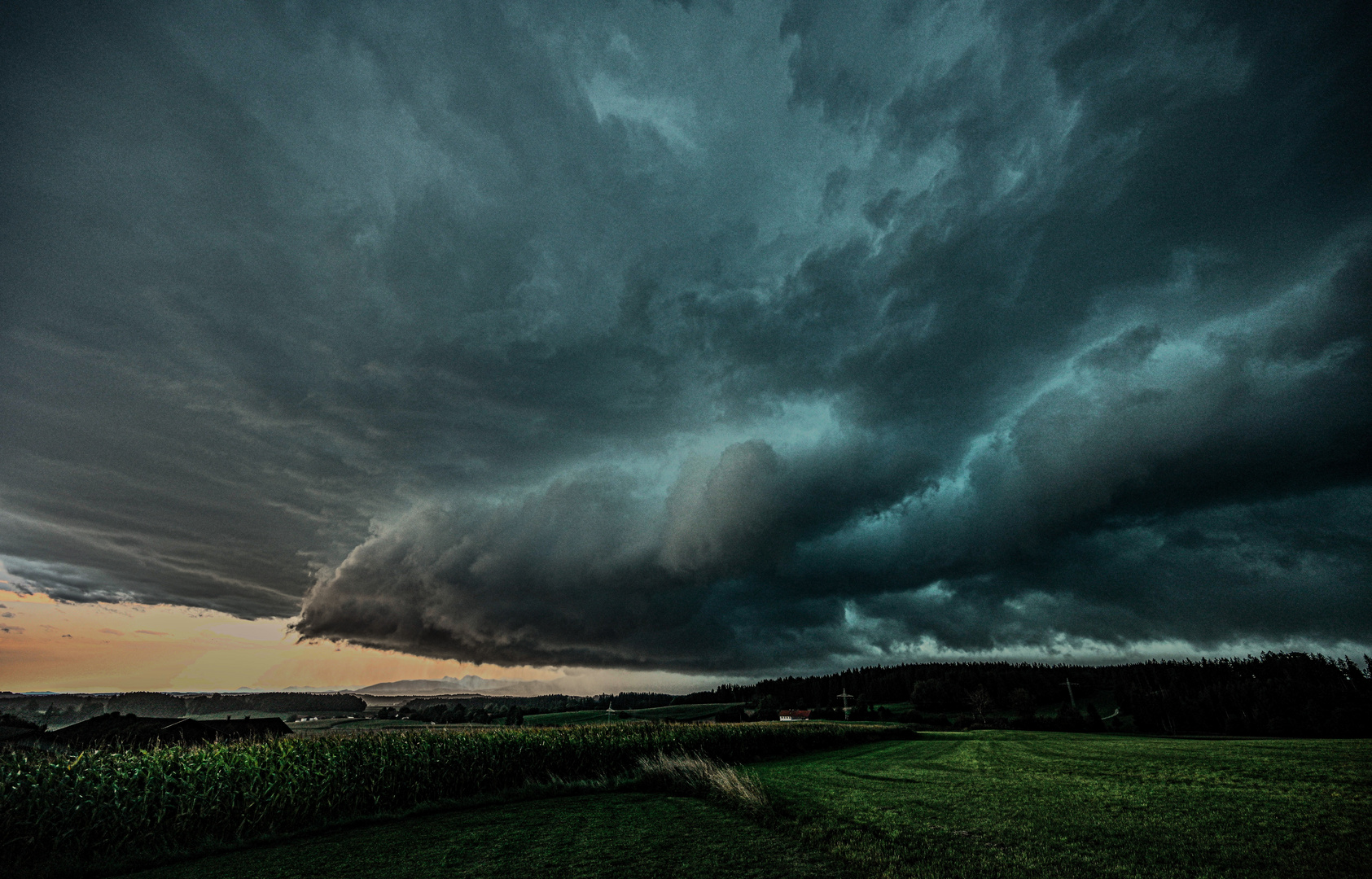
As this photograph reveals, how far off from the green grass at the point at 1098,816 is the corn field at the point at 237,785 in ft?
42.2

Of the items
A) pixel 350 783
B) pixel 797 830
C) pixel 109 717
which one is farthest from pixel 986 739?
pixel 109 717

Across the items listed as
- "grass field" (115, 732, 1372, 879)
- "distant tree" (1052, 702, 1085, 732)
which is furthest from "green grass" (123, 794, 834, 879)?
"distant tree" (1052, 702, 1085, 732)

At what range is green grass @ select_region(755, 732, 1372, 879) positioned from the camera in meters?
11.4

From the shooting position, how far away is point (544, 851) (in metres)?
14.2

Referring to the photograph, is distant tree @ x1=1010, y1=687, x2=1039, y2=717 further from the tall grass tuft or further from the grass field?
the tall grass tuft

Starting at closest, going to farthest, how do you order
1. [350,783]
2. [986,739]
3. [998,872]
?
[998,872]
[350,783]
[986,739]

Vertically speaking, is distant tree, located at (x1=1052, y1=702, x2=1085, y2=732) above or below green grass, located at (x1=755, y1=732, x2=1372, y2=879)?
below

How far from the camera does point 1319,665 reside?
11319 cm

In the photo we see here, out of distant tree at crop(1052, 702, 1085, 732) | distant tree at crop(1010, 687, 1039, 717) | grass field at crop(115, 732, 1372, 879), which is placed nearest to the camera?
grass field at crop(115, 732, 1372, 879)

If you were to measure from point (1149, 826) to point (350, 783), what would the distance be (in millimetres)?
25640

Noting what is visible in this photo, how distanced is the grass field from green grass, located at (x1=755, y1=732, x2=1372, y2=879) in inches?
2.8

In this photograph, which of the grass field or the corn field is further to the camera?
the corn field

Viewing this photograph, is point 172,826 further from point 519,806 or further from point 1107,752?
point 1107,752

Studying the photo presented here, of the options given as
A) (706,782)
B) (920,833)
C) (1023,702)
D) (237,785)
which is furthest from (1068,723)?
(237,785)
